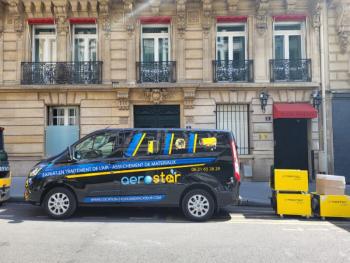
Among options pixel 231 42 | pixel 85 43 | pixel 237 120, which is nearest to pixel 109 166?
pixel 237 120

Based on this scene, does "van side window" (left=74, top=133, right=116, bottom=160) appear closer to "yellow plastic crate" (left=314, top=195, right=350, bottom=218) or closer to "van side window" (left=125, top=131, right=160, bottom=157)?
"van side window" (left=125, top=131, right=160, bottom=157)

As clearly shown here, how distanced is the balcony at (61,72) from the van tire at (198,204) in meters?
7.98

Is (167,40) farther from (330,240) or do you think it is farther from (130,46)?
(330,240)

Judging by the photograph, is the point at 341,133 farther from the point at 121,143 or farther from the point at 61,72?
the point at 61,72

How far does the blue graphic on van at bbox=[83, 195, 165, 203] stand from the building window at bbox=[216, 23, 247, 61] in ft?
27.3

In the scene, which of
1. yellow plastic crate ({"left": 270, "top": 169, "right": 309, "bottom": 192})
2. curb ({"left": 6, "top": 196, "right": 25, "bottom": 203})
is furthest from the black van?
curb ({"left": 6, "top": 196, "right": 25, "bottom": 203})

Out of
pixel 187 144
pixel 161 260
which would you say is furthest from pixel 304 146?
pixel 161 260

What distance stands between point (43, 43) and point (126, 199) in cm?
970

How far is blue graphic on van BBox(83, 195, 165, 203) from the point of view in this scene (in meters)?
7.63

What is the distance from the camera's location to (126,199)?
7660 mm

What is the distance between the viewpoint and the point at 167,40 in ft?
47.1

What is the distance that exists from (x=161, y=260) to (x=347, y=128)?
11535 mm

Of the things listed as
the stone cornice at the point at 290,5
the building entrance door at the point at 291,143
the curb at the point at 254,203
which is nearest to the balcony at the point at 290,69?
the building entrance door at the point at 291,143

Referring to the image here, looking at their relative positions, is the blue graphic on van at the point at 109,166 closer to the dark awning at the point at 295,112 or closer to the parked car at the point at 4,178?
the parked car at the point at 4,178
